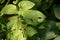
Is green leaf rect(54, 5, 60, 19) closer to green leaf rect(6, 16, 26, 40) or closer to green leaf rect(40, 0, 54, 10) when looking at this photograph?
green leaf rect(40, 0, 54, 10)

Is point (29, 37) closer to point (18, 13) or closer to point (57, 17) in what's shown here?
point (18, 13)

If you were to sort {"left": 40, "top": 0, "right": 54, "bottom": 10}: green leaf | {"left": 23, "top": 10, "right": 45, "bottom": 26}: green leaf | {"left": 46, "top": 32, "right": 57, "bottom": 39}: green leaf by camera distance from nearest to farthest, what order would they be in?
{"left": 23, "top": 10, "right": 45, "bottom": 26}: green leaf
{"left": 46, "top": 32, "right": 57, "bottom": 39}: green leaf
{"left": 40, "top": 0, "right": 54, "bottom": 10}: green leaf

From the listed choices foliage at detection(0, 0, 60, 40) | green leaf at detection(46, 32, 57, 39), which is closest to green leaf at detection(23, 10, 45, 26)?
foliage at detection(0, 0, 60, 40)

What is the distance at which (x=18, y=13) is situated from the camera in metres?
1.35

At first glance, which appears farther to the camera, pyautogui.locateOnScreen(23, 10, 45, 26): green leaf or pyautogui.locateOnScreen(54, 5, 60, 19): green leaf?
pyautogui.locateOnScreen(54, 5, 60, 19): green leaf

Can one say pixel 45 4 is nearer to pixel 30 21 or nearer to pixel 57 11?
pixel 57 11

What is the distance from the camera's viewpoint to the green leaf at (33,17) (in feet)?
4.21

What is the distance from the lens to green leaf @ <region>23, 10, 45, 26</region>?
4.21 ft

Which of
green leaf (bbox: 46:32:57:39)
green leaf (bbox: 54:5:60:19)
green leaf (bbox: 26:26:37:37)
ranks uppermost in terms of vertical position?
green leaf (bbox: 54:5:60:19)

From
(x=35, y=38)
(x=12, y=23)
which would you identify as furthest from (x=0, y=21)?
(x=35, y=38)

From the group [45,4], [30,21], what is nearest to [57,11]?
[45,4]

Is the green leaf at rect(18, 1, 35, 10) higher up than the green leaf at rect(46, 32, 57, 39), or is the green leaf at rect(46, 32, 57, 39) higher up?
the green leaf at rect(18, 1, 35, 10)

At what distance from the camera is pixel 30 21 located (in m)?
1.32

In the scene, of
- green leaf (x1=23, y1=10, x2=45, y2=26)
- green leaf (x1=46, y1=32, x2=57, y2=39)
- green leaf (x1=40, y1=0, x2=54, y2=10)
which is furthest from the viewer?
green leaf (x1=40, y1=0, x2=54, y2=10)
